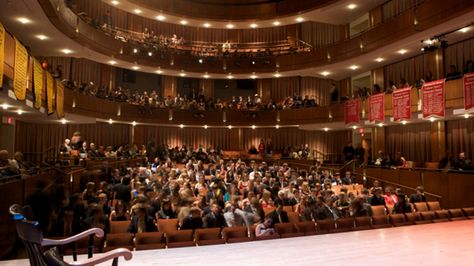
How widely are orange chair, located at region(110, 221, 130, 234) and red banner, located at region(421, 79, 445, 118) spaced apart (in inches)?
420

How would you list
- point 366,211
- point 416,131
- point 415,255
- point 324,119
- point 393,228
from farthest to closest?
point 324,119 → point 416,131 → point 366,211 → point 393,228 → point 415,255

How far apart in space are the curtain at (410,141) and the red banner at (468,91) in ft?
15.3

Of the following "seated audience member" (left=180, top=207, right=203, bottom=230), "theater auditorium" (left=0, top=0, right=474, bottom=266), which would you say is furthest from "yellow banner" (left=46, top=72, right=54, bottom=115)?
"seated audience member" (left=180, top=207, right=203, bottom=230)

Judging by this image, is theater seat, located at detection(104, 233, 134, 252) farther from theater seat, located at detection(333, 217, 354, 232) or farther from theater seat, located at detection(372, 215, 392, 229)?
theater seat, located at detection(372, 215, 392, 229)

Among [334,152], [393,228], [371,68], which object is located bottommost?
[393,228]

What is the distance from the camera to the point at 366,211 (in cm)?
768

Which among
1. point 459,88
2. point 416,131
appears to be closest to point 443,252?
point 459,88

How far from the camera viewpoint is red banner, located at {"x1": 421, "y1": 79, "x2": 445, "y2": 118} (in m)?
12.1

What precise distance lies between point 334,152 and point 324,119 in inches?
188

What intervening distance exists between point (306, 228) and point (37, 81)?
706 cm

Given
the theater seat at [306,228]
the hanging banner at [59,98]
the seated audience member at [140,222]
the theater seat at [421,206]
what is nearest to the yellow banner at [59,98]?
the hanging banner at [59,98]

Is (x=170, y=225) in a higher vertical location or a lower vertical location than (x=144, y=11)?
lower

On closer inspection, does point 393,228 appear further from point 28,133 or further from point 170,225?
point 28,133

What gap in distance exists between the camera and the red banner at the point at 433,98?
12051 millimetres
